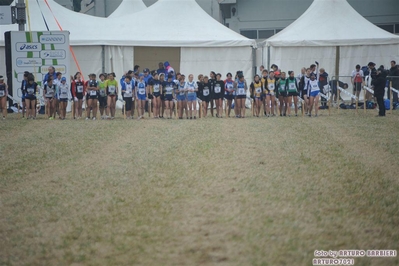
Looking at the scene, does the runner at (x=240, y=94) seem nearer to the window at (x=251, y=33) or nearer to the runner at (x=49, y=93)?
the runner at (x=49, y=93)

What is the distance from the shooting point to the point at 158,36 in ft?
94.0

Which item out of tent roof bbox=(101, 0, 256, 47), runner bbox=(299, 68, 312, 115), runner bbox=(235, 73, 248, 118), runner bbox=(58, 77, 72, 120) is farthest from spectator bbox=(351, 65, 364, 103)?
runner bbox=(58, 77, 72, 120)

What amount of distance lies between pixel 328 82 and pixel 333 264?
Answer: 22.0 m

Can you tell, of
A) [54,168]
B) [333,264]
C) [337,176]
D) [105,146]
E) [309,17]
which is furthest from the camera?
[309,17]

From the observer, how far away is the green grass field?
6863mm

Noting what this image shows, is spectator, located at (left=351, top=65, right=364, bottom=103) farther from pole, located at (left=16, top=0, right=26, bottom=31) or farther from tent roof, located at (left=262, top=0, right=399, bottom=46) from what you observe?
pole, located at (left=16, top=0, right=26, bottom=31)

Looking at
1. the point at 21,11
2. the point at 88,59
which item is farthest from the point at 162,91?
the point at 21,11

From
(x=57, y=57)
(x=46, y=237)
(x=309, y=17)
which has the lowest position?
(x=46, y=237)

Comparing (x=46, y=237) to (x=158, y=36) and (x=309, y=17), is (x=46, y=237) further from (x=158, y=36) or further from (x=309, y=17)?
(x=309, y=17)

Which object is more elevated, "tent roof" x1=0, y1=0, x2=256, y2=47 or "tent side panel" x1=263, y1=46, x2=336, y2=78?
"tent roof" x1=0, y1=0, x2=256, y2=47

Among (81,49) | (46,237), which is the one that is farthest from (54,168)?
(81,49)

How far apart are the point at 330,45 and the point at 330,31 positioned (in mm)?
835

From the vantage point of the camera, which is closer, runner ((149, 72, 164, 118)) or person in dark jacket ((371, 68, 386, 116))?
person in dark jacket ((371, 68, 386, 116))

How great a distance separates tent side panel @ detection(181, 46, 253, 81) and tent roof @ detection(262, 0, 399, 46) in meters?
1.28
